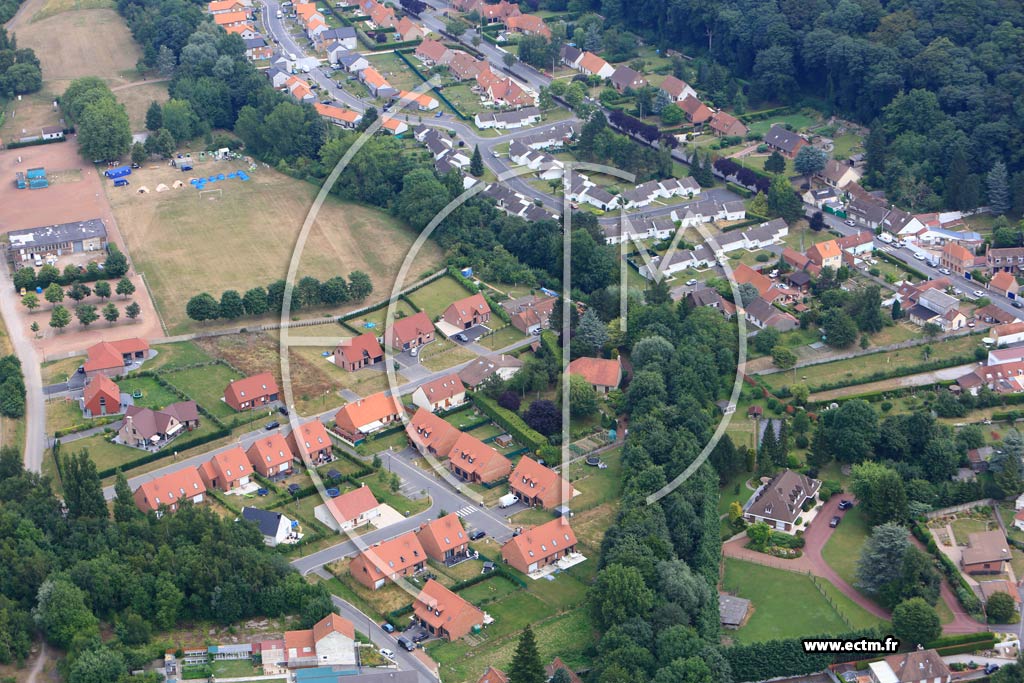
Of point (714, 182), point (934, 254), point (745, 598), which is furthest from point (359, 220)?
point (745, 598)

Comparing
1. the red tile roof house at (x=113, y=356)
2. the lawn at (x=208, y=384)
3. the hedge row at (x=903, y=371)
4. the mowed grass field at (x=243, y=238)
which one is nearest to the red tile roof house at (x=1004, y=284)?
the hedge row at (x=903, y=371)

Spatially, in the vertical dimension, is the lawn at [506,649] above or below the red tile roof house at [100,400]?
above

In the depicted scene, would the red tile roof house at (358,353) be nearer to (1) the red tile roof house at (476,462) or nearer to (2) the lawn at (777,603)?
(1) the red tile roof house at (476,462)

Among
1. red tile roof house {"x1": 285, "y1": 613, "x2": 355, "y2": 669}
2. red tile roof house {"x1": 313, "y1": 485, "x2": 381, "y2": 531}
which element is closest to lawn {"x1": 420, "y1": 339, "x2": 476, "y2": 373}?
red tile roof house {"x1": 313, "y1": 485, "x2": 381, "y2": 531}

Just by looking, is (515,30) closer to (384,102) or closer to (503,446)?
(384,102)

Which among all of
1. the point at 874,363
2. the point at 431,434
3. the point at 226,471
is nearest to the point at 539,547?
the point at 431,434

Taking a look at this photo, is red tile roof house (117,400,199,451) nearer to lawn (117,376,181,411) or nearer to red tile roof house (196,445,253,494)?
lawn (117,376,181,411)
